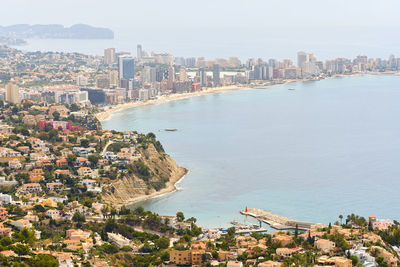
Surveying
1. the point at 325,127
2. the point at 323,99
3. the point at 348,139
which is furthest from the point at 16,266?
the point at 323,99

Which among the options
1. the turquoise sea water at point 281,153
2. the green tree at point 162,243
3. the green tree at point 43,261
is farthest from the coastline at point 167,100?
the green tree at point 43,261

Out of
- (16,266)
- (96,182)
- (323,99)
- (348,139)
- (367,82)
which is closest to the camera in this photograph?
(16,266)

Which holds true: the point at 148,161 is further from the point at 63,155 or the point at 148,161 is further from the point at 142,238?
the point at 142,238

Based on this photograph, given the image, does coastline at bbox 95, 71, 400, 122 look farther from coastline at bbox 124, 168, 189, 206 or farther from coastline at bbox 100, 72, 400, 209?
coastline at bbox 124, 168, 189, 206

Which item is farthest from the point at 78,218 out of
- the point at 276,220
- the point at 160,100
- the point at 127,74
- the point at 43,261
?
the point at 127,74

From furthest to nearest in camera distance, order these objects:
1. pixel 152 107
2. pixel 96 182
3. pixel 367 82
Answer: pixel 367 82 < pixel 152 107 < pixel 96 182
